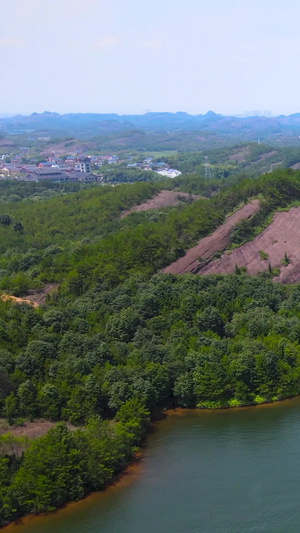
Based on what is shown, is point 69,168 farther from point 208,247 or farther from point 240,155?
point 208,247

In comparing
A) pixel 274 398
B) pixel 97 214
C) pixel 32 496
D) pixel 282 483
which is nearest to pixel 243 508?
pixel 282 483

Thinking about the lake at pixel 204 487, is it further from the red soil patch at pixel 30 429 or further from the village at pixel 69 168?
the village at pixel 69 168

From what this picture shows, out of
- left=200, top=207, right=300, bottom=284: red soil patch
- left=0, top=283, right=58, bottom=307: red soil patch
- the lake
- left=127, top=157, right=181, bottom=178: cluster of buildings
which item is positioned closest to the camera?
the lake

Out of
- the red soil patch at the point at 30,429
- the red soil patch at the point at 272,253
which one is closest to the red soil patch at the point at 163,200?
the red soil patch at the point at 272,253

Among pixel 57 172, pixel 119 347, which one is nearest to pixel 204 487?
pixel 119 347

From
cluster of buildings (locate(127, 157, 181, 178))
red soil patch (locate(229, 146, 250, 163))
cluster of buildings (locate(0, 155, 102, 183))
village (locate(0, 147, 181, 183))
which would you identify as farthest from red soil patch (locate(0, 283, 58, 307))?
red soil patch (locate(229, 146, 250, 163))

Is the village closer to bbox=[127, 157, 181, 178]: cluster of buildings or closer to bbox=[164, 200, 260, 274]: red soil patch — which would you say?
bbox=[127, 157, 181, 178]: cluster of buildings
